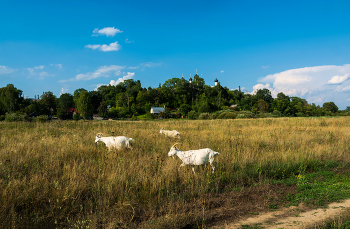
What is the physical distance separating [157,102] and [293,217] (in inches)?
4020

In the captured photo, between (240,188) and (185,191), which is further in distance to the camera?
Answer: (240,188)

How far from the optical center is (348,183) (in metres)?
5.63

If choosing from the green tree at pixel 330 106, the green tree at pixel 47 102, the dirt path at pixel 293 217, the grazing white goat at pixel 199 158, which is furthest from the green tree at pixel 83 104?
the green tree at pixel 330 106

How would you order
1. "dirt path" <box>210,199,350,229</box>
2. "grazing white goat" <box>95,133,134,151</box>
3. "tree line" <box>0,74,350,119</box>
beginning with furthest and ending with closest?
1. "tree line" <box>0,74,350,119</box>
2. "grazing white goat" <box>95,133,134,151</box>
3. "dirt path" <box>210,199,350,229</box>

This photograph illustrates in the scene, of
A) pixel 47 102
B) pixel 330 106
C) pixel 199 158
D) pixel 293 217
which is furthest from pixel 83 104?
pixel 330 106

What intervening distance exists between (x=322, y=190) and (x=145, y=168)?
17.3 feet

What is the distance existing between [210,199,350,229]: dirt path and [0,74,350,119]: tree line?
68364mm

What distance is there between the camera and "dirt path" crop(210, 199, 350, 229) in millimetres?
Answer: 3650

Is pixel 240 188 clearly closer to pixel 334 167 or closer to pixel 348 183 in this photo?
pixel 348 183

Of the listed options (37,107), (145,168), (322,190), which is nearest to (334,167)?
(322,190)

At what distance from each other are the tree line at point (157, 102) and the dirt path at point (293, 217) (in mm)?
68364

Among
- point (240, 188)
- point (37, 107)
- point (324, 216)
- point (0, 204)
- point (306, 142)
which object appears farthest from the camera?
point (37, 107)

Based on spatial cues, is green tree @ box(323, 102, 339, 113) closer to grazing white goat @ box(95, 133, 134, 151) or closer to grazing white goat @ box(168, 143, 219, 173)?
grazing white goat @ box(168, 143, 219, 173)

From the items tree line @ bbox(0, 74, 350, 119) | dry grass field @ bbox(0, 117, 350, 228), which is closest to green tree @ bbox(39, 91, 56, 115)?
tree line @ bbox(0, 74, 350, 119)
